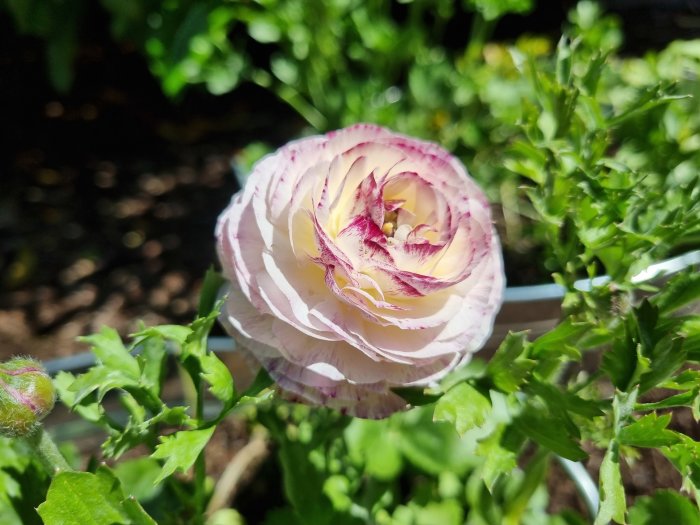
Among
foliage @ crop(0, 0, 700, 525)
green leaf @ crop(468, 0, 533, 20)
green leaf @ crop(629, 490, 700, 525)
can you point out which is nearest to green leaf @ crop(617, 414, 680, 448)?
foliage @ crop(0, 0, 700, 525)

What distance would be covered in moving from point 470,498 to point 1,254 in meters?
1.10

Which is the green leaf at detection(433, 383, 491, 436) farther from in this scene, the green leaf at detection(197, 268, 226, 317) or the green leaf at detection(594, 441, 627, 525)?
the green leaf at detection(197, 268, 226, 317)

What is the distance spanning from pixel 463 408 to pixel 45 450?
28cm

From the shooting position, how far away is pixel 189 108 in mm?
1714

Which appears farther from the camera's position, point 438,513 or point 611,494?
point 438,513

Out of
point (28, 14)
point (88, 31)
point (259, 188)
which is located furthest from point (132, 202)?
point (259, 188)

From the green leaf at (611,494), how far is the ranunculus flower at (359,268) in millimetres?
102

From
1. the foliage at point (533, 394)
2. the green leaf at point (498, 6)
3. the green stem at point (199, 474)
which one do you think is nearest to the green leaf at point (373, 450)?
the foliage at point (533, 394)

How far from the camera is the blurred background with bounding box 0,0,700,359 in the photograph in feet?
3.16

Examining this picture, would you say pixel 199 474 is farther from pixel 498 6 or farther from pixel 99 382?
pixel 498 6

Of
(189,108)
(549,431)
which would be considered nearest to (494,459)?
(549,431)

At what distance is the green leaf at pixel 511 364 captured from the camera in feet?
1.38

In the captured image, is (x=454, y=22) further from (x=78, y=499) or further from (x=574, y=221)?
(x=78, y=499)

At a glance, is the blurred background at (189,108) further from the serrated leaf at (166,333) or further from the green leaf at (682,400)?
the serrated leaf at (166,333)
